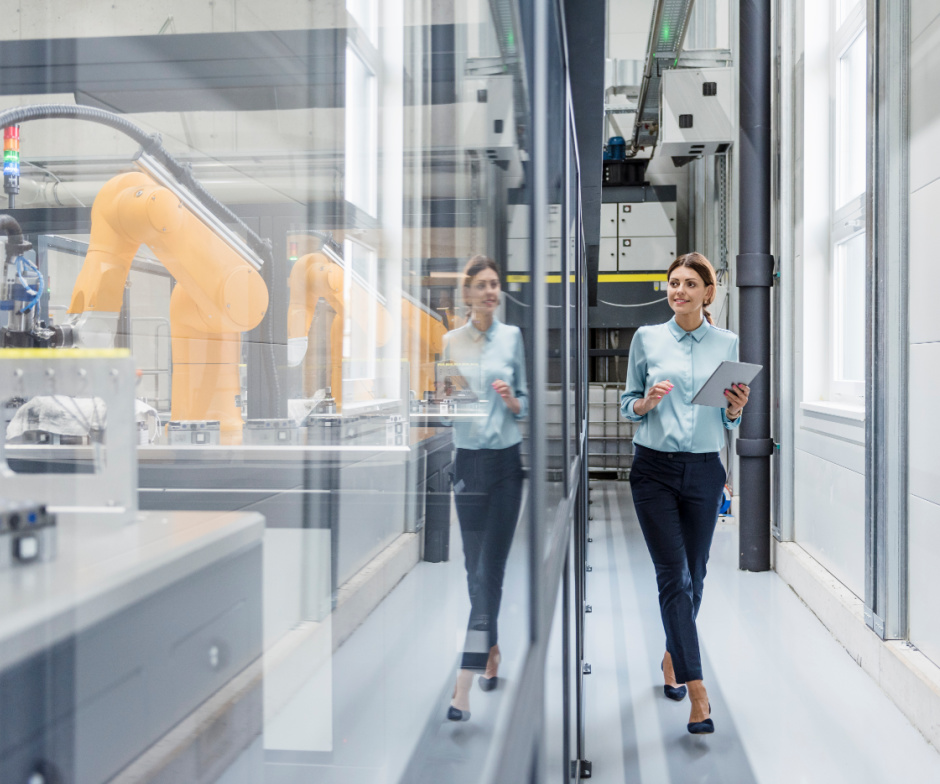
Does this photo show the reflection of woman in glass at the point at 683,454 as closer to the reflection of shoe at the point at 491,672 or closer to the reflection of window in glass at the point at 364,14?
the reflection of window in glass at the point at 364,14

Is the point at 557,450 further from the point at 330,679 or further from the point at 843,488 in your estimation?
the point at 843,488

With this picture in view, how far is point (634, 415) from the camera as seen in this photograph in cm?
239

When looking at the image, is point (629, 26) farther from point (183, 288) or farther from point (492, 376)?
point (492, 376)

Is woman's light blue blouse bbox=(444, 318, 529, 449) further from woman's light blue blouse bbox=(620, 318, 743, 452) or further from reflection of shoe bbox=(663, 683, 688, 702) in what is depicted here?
reflection of shoe bbox=(663, 683, 688, 702)

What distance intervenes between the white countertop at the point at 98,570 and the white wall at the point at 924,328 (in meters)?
2.42

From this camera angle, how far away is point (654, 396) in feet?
7.60

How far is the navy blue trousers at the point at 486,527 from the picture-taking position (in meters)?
0.71

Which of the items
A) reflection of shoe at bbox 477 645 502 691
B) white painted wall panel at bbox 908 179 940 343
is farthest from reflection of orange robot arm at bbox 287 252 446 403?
white painted wall panel at bbox 908 179 940 343

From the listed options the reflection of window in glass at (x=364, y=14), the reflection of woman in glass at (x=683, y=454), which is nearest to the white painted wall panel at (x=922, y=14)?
the reflection of woman in glass at (x=683, y=454)

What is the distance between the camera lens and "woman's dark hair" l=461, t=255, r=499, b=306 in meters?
0.73

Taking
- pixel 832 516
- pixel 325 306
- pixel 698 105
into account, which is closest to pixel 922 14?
pixel 325 306

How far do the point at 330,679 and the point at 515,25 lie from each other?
2278 mm

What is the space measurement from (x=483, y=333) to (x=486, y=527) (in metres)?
0.20

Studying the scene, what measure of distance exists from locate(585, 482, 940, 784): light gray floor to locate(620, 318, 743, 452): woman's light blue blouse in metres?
0.90
